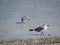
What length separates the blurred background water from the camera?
58.2 inches

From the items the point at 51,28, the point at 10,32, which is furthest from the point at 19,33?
the point at 51,28

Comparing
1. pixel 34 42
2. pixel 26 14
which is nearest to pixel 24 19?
pixel 26 14

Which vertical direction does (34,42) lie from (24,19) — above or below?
below

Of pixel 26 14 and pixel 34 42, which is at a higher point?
pixel 26 14

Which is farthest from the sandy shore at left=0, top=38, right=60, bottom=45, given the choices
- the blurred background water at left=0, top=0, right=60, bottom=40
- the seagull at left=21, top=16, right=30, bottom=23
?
the seagull at left=21, top=16, right=30, bottom=23

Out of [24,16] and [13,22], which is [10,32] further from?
[24,16]

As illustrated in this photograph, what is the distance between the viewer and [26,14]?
1.51 metres

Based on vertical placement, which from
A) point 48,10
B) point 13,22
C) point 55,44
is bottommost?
point 55,44

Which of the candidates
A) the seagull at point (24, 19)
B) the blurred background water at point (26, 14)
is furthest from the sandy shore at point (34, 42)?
the seagull at point (24, 19)

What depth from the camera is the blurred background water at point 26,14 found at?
1.48 m

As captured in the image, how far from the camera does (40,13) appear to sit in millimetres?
1535

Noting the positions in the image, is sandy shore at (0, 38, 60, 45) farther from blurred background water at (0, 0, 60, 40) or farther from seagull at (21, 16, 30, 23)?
seagull at (21, 16, 30, 23)

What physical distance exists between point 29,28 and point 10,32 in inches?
7.3

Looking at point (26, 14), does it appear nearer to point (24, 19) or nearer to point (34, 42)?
point (24, 19)
